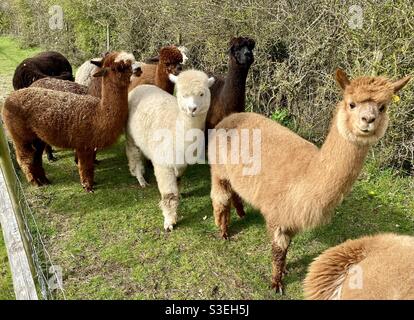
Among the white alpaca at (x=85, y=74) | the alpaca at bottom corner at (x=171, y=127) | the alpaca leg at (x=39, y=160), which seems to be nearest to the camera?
the alpaca at bottom corner at (x=171, y=127)

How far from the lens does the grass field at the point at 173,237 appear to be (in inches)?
136

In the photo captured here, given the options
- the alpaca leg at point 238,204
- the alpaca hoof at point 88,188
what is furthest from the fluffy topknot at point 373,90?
the alpaca hoof at point 88,188

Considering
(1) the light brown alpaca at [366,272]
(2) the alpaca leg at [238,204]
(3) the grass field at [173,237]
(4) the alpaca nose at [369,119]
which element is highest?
(4) the alpaca nose at [369,119]

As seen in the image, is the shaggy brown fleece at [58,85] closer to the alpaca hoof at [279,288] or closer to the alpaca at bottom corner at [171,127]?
the alpaca at bottom corner at [171,127]

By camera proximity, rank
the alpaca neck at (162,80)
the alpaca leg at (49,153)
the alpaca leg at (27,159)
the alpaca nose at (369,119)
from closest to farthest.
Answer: the alpaca nose at (369,119) → the alpaca leg at (27,159) → the alpaca neck at (162,80) → the alpaca leg at (49,153)

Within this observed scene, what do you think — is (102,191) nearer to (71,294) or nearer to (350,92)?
(71,294)

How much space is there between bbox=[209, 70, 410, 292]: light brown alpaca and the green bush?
1.99 meters

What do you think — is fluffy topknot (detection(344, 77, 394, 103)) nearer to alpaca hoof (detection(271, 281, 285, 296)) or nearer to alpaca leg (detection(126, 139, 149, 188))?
alpaca hoof (detection(271, 281, 285, 296))

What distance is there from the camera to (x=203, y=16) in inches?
271

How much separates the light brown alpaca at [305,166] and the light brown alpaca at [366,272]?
593 mm

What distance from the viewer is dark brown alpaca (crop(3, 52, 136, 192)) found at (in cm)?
443

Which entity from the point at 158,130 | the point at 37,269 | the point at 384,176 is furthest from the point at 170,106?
the point at 384,176

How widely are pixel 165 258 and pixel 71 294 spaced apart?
2.82 feet

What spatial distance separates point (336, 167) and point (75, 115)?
288 cm
